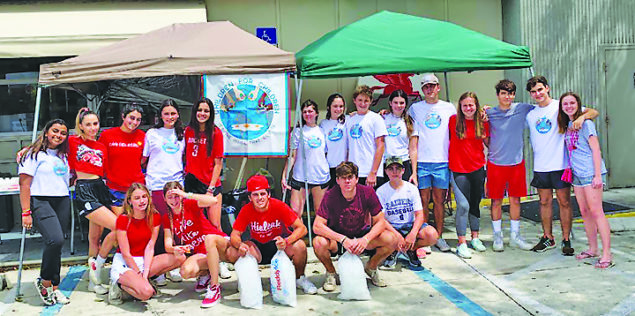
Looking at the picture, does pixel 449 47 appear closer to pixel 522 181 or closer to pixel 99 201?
pixel 522 181

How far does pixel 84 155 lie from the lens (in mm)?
5812

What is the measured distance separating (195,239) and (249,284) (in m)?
0.72

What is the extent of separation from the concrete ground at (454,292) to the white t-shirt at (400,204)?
53 cm

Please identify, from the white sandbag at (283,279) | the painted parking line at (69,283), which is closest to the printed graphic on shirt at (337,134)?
the white sandbag at (283,279)

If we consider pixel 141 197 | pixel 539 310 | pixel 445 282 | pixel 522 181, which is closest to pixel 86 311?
pixel 141 197

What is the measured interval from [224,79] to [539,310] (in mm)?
3902

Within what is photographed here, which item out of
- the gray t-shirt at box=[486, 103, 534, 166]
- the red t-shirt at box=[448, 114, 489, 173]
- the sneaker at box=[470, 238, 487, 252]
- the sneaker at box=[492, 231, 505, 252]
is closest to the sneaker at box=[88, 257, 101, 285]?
the red t-shirt at box=[448, 114, 489, 173]

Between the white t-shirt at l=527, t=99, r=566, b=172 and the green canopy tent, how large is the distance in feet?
2.51

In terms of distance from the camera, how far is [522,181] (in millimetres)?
6551

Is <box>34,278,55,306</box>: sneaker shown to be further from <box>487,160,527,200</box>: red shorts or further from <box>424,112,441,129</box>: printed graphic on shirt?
<box>487,160,527,200</box>: red shorts

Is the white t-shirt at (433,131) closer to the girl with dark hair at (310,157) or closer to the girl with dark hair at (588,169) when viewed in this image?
the girl with dark hair at (310,157)

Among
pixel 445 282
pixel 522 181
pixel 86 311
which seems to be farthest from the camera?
pixel 522 181

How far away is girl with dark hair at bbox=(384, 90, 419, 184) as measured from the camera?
6.70m

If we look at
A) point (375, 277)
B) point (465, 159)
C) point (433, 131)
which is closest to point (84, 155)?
point (375, 277)
